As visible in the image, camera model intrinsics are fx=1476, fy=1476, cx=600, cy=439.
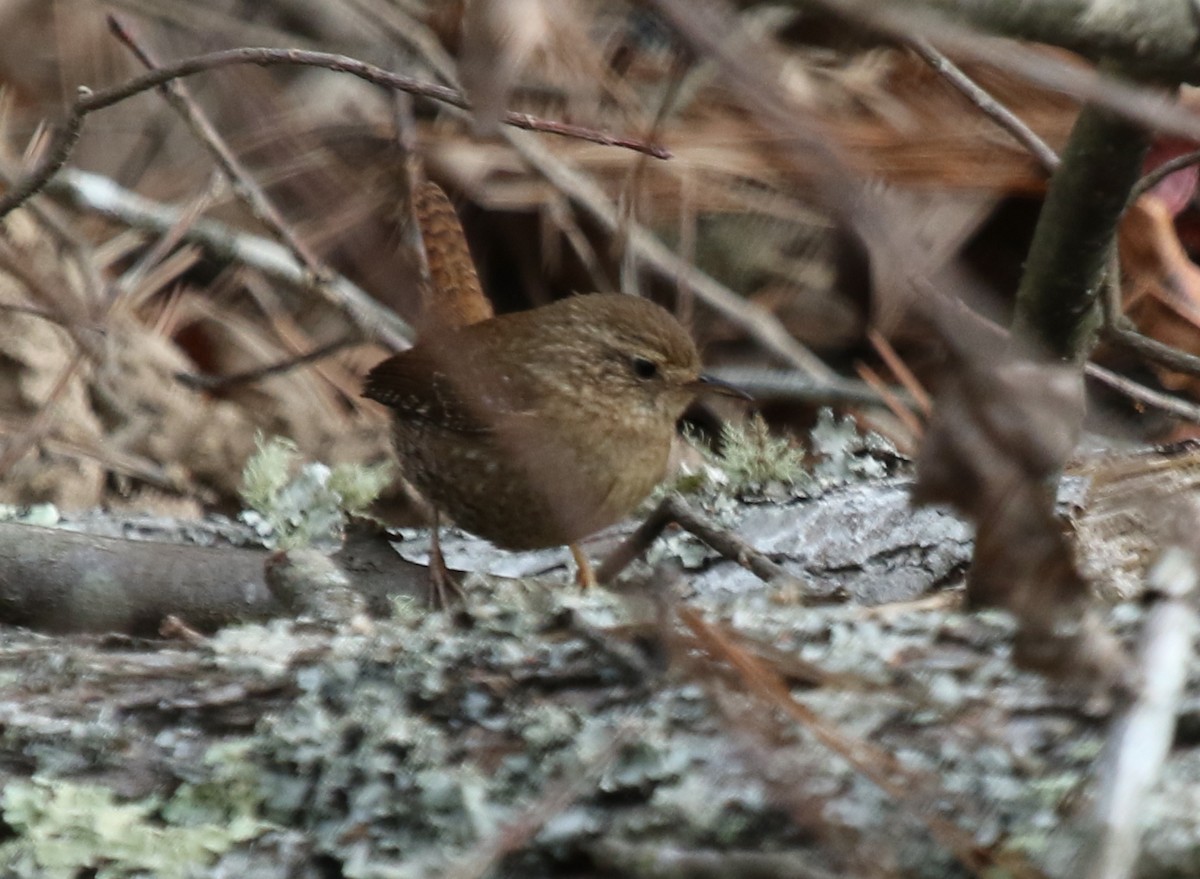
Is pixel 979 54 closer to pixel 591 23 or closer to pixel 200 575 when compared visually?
pixel 200 575

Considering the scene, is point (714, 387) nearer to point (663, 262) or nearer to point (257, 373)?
point (257, 373)

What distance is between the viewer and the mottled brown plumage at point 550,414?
2891 millimetres

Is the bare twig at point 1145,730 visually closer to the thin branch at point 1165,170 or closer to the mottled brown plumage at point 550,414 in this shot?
the thin branch at point 1165,170

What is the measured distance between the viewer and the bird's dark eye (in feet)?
10.5

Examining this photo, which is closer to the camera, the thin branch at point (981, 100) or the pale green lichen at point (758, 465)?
the thin branch at point (981, 100)

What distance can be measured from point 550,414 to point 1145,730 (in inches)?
80.4

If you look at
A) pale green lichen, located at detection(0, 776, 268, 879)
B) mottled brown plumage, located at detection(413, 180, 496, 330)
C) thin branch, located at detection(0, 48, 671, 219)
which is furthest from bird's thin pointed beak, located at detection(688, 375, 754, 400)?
pale green lichen, located at detection(0, 776, 268, 879)

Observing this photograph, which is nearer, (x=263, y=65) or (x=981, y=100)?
(x=263, y=65)

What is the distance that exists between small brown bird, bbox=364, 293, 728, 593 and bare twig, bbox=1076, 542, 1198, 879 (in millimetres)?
1566

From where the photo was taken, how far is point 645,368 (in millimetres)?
3215

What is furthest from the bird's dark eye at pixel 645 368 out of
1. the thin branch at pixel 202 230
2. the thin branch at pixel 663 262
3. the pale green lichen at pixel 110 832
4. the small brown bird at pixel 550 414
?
the pale green lichen at pixel 110 832

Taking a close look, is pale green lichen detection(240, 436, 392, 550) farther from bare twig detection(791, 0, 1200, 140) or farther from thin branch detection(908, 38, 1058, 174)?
bare twig detection(791, 0, 1200, 140)

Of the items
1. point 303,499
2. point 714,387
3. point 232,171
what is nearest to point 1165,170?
point 714,387

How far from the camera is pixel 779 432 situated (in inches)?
182
